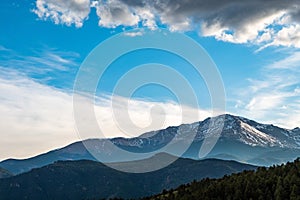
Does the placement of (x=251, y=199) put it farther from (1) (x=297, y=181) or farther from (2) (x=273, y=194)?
(1) (x=297, y=181)

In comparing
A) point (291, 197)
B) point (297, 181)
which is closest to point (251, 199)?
point (291, 197)

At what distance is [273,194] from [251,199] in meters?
18.1

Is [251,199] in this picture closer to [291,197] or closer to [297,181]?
[291,197]

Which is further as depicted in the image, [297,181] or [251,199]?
[297,181]

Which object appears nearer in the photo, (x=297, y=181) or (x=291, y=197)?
(x=291, y=197)

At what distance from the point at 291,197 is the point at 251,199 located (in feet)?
57.8

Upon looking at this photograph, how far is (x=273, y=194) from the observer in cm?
19675

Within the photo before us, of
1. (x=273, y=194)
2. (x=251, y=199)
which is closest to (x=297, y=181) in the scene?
(x=273, y=194)

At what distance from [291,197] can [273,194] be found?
19.1 m

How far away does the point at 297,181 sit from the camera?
199000 mm

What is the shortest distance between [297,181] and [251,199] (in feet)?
99.5

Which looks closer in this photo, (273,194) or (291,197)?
(291,197)

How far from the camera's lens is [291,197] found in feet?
584
